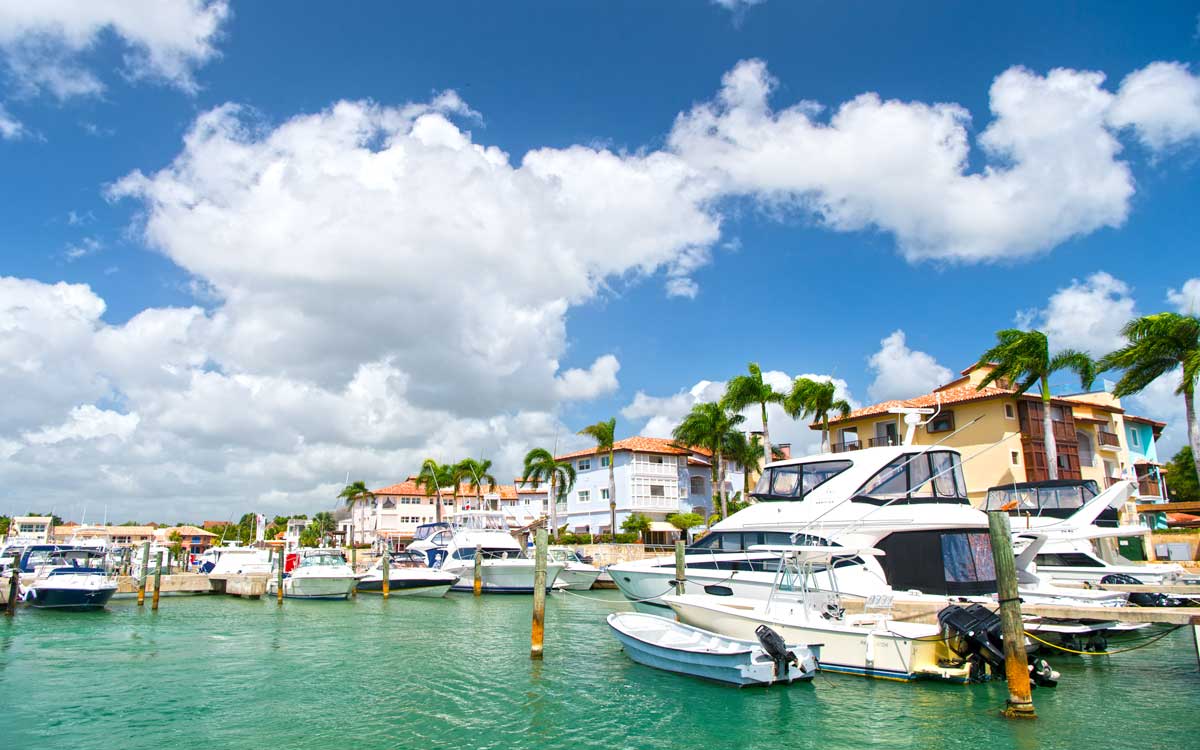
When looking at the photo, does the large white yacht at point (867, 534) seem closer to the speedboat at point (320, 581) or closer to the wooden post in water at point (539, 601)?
the wooden post in water at point (539, 601)

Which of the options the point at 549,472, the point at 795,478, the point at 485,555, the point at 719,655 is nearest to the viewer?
the point at 719,655

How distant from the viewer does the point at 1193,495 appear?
6419 centimetres

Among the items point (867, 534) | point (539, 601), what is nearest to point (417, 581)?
point (539, 601)

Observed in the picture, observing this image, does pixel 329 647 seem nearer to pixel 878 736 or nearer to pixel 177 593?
pixel 878 736

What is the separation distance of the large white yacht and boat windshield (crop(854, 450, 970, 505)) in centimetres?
3

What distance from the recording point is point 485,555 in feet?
143

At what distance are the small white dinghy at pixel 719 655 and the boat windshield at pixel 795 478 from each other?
7.09 meters

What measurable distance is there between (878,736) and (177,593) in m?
43.3

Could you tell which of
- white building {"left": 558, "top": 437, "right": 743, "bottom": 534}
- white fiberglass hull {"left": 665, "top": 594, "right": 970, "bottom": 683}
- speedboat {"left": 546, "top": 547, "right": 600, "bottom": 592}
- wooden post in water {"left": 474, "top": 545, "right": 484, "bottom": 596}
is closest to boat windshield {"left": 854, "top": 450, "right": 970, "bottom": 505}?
white fiberglass hull {"left": 665, "top": 594, "right": 970, "bottom": 683}

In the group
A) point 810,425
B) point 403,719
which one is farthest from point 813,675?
point 810,425

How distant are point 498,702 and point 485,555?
27787 mm

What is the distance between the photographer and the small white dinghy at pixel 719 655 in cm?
1619

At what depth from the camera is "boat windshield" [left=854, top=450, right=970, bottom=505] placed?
22.5m

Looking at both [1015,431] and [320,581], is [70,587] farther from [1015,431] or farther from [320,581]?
[1015,431]
